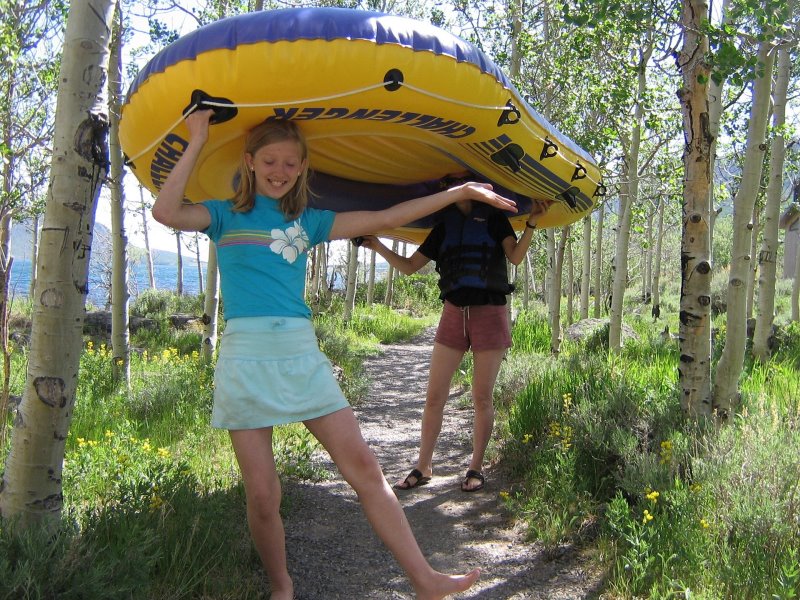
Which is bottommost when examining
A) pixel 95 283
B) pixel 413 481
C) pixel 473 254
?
pixel 413 481

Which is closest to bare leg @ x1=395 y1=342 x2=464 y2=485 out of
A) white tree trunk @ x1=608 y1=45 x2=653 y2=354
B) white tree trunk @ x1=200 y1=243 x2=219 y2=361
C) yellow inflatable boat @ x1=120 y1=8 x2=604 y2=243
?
yellow inflatable boat @ x1=120 y1=8 x2=604 y2=243

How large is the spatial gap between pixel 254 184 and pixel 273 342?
60 cm

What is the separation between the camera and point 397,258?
342 centimetres

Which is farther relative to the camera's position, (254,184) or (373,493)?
(254,184)

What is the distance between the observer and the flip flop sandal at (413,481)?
376 centimetres

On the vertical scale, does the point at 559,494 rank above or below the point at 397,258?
below

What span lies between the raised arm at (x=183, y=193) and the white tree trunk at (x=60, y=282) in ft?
1.14

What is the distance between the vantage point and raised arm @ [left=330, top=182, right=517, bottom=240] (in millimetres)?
2307

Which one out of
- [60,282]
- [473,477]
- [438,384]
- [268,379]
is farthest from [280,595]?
[473,477]

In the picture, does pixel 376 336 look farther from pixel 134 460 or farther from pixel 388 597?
pixel 388 597

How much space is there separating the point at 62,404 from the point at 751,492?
2824 millimetres

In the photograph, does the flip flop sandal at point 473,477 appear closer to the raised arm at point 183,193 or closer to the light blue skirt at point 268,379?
the light blue skirt at point 268,379

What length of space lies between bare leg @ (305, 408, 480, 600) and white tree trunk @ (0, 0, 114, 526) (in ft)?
3.03

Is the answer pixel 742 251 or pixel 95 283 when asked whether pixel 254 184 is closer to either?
pixel 742 251
